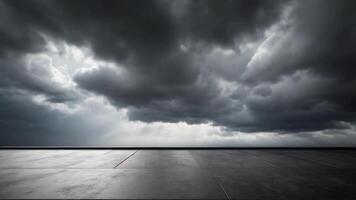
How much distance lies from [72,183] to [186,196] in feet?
11.7

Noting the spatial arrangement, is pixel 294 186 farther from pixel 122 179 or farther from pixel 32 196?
pixel 32 196

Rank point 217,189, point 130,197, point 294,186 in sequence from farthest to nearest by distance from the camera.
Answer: point 294,186
point 217,189
point 130,197

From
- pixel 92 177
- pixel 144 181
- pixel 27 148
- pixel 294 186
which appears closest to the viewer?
pixel 294 186

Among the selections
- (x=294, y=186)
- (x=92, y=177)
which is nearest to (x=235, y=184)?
(x=294, y=186)

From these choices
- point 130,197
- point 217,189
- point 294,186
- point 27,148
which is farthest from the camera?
point 27,148

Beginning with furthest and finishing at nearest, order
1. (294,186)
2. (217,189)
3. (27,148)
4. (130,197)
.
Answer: (27,148) → (294,186) → (217,189) → (130,197)

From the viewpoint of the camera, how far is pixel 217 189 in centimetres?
470

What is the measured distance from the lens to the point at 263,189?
4746 millimetres

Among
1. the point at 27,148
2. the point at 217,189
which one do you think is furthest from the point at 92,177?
the point at 27,148

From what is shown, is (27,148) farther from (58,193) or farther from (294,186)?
(294,186)

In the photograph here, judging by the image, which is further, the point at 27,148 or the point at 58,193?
the point at 27,148

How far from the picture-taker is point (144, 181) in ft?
17.9

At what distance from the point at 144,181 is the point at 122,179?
79cm

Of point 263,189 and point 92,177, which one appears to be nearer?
point 263,189
